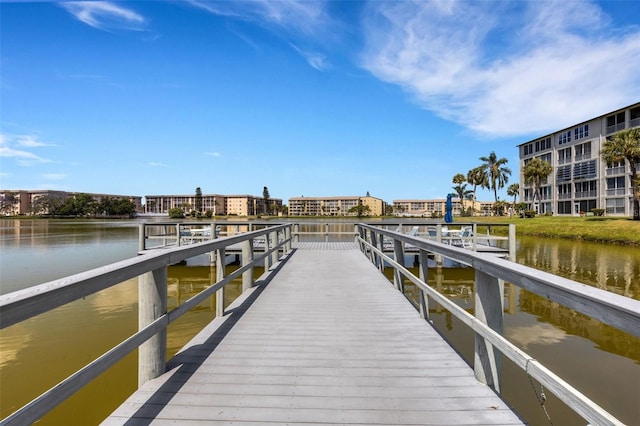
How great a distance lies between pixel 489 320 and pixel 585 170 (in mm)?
49883

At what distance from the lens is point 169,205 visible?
173000mm

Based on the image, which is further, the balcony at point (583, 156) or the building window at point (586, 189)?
the balcony at point (583, 156)

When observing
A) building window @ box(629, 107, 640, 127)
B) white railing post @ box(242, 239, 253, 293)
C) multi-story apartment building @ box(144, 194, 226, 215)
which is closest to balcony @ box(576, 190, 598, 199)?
building window @ box(629, 107, 640, 127)

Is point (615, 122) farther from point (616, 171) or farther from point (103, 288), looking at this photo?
point (103, 288)

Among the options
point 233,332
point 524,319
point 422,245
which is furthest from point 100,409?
point 524,319

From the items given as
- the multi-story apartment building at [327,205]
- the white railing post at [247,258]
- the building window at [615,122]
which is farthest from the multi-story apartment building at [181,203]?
the white railing post at [247,258]

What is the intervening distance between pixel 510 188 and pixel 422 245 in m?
96.0

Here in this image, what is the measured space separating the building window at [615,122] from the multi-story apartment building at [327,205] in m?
124

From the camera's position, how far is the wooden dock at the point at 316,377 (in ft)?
8.16

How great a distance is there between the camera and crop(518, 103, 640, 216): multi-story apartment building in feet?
123

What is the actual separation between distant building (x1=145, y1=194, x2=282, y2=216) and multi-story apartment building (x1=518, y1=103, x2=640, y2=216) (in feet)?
425

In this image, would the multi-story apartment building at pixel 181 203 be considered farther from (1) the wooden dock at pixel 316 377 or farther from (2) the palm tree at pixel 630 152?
(1) the wooden dock at pixel 316 377

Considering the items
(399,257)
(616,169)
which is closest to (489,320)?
(399,257)

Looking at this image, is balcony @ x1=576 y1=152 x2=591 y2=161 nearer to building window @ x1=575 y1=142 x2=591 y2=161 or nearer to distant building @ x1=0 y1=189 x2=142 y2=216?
building window @ x1=575 y1=142 x2=591 y2=161
